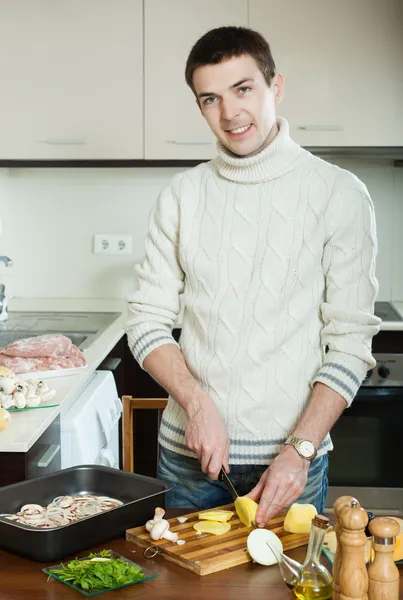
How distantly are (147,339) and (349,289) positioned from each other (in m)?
0.39

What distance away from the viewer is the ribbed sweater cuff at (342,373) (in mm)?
1619

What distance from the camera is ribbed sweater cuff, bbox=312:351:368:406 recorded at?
5.31ft

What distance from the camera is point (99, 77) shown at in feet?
10.9

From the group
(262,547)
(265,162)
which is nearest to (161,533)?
(262,547)

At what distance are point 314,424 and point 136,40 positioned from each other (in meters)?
2.11

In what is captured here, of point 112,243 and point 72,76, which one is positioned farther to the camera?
point 112,243

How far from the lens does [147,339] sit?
1.72 m

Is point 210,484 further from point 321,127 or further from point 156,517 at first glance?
point 321,127

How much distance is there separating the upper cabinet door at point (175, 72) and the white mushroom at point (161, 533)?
219 centimetres

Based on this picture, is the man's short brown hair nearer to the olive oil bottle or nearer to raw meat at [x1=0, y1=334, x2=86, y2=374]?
the olive oil bottle

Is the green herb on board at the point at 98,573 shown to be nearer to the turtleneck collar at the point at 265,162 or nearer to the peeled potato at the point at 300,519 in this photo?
the peeled potato at the point at 300,519

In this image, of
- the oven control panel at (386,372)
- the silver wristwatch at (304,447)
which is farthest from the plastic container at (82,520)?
the oven control panel at (386,372)

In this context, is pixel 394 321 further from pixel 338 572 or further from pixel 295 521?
pixel 338 572

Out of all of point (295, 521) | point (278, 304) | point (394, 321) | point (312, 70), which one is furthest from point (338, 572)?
point (312, 70)
